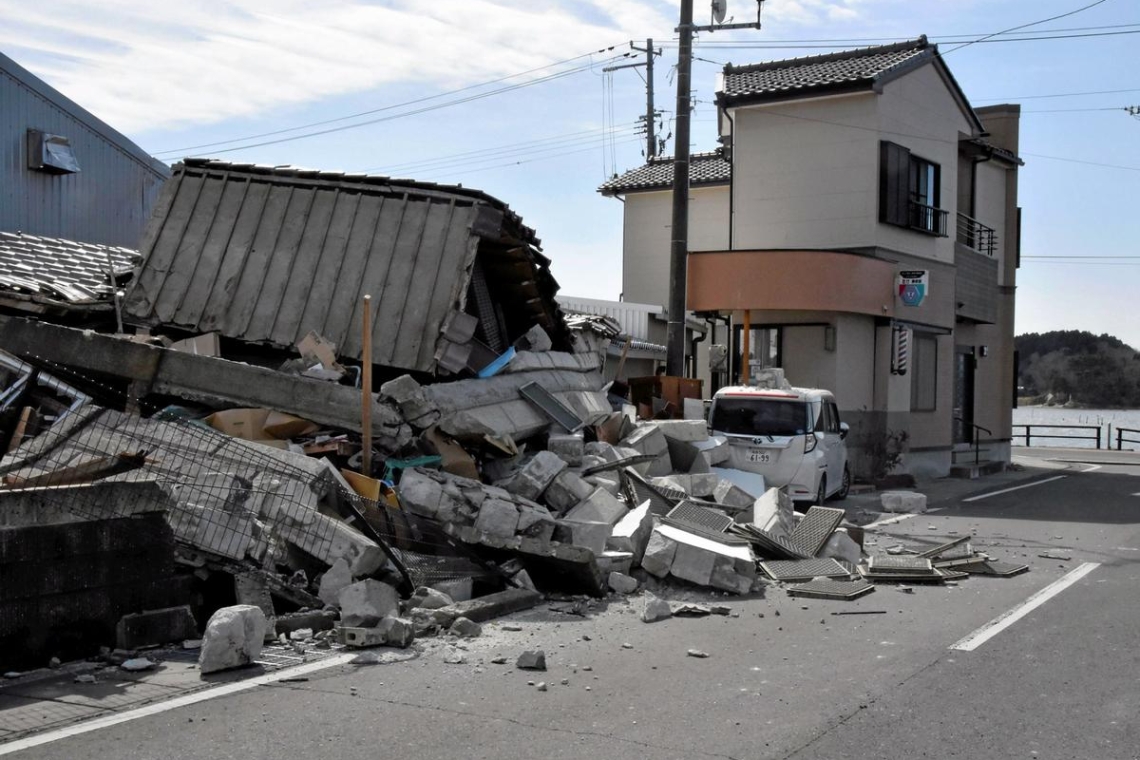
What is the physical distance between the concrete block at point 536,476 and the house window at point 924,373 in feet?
57.3

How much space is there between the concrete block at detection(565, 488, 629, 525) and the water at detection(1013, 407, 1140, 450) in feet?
108

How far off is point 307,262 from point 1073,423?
40055 millimetres

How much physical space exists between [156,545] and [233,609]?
3.31 ft

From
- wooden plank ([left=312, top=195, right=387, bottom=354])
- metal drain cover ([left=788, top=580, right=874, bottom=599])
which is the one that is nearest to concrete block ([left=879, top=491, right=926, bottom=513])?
metal drain cover ([left=788, top=580, right=874, bottom=599])

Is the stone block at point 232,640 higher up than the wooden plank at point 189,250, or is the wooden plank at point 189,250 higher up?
the wooden plank at point 189,250

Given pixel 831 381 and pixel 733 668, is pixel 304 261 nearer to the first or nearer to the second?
pixel 733 668

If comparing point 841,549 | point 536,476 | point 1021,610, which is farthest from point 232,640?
point 841,549

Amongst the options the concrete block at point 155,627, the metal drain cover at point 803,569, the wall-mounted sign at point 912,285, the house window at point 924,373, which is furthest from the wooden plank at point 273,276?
the house window at point 924,373

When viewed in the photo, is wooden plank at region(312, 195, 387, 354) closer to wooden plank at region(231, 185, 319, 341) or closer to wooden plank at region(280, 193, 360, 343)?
wooden plank at region(280, 193, 360, 343)

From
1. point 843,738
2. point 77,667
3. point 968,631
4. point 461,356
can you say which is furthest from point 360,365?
point 843,738

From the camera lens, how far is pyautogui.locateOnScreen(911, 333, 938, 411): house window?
2744cm

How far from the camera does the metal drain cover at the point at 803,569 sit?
11102 mm

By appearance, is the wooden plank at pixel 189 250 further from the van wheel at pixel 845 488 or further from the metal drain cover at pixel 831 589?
the van wheel at pixel 845 488

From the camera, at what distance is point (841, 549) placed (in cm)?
1212
